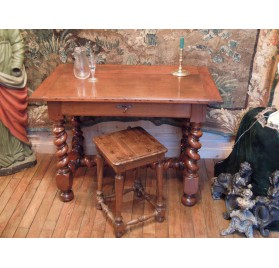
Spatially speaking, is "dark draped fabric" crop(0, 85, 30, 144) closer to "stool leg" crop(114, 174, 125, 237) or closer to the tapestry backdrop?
the tapestry backdrop

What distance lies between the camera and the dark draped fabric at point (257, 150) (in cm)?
224

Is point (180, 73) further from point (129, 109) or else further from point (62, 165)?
point (62, 165)

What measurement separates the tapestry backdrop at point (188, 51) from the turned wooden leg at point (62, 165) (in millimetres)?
695

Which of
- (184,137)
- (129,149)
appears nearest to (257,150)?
(184,137)

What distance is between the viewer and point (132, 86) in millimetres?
2314

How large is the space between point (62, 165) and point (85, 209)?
0.36 metres

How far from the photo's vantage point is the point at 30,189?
273cm

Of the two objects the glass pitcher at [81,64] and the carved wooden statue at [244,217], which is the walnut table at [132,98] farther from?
the carved wooden statue at [244,217]

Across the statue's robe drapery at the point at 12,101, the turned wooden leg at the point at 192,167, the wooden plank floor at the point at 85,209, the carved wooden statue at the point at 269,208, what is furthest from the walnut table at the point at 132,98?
the carved wooden statue at the point at 269,208

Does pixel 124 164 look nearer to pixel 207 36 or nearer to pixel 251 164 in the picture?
pixel 251 164

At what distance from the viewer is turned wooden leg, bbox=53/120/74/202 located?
2.34m

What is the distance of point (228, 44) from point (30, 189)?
1875mm

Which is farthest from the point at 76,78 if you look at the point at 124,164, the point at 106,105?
the point at 124,164

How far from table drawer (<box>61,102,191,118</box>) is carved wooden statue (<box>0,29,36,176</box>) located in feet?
2.32
